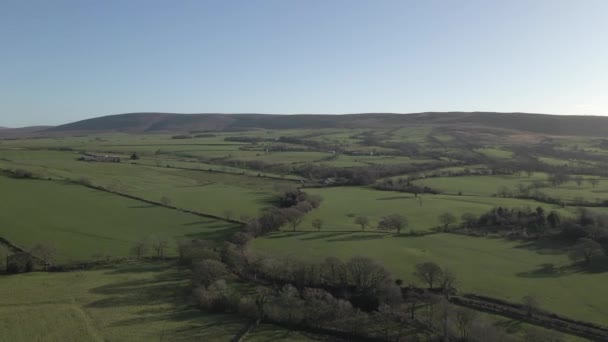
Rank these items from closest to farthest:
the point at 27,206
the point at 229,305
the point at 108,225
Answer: the point at 229,305
the point at 108,225
the point at 27,206

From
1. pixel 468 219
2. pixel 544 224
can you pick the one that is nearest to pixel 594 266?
pixel 544 224

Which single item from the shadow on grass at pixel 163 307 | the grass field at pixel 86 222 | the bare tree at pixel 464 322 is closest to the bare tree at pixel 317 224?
the grass field at pixel 86 222

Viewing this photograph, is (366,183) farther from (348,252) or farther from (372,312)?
(372,312)

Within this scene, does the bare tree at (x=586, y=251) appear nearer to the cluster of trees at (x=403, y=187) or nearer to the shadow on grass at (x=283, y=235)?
the shadow on grass at (x=283, y=235)

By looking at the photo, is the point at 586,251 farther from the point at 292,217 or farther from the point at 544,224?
the point at 292,217

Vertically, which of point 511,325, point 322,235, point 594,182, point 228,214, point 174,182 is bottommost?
point 511,325

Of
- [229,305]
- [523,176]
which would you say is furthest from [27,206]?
[523,176]
